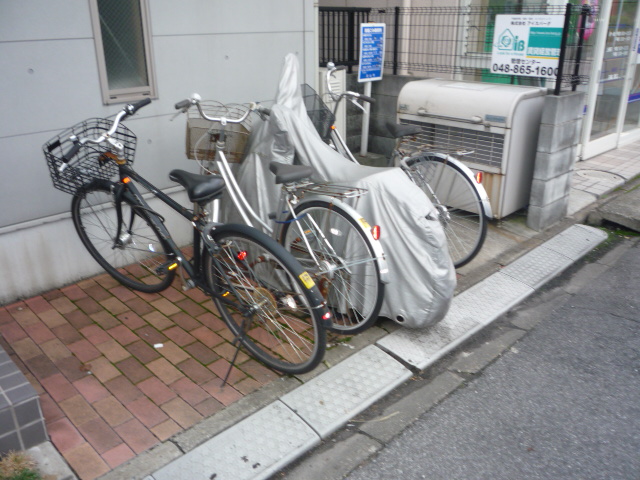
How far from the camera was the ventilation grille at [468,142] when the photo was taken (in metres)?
5.34

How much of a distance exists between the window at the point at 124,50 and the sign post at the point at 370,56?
281 cm

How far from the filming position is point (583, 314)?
14.3 feet

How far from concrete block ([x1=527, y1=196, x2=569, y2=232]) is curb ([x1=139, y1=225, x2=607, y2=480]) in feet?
2.74

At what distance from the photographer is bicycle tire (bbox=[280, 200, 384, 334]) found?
3639 mm

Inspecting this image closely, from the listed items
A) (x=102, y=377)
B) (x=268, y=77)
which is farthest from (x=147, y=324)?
(x=268, y=77)

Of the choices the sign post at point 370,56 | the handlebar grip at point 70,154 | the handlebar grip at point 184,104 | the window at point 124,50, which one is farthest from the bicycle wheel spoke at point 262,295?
the sign post at point 370,56

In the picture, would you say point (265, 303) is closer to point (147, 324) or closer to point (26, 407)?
point (147, 324)

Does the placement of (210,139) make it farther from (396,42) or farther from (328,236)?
(396,42)

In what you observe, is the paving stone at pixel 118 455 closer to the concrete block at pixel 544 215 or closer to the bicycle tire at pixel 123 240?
the bicycle tire at pixel 123 240

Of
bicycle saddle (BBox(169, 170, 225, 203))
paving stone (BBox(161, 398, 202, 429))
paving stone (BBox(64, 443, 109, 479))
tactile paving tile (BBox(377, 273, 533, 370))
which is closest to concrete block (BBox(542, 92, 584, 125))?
tactile paving tile (BBox(377, 273, 533, 370))

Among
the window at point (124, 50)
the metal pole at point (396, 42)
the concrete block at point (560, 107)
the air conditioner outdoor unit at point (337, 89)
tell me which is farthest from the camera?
the metal pole at point (396, 42)

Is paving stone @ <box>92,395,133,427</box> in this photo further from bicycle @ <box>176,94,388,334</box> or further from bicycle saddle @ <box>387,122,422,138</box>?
bicycle saddle @ <box>387,122,422,138</box>

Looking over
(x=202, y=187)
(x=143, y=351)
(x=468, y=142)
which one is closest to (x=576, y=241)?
(x=468, y=142)

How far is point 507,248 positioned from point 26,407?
4.09 metres
